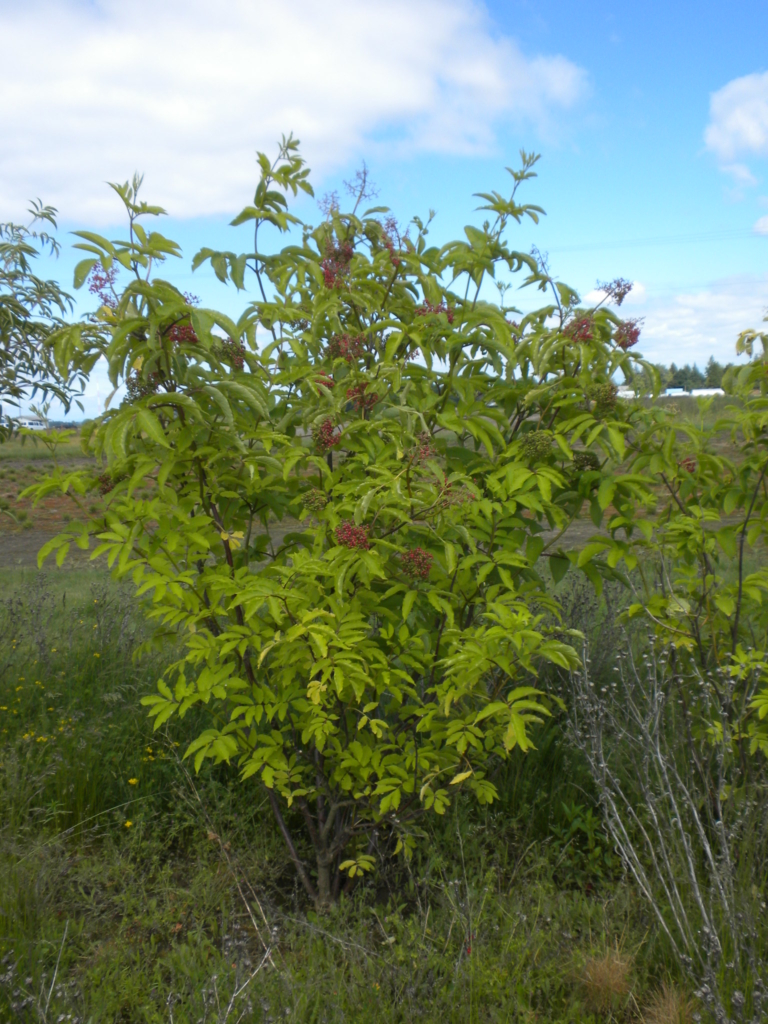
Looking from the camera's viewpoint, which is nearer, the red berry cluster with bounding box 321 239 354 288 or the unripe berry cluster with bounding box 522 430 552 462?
the unripe berry cluster with bounding box 522 430 552 462

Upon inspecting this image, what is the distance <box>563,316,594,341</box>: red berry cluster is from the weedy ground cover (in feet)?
5.33

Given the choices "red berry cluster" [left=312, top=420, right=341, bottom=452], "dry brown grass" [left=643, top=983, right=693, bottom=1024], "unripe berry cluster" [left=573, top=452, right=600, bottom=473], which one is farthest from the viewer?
"unripe berry cluster" [left=573, top=452, right=600, bottom=473]

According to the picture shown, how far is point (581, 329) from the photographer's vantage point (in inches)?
91.0

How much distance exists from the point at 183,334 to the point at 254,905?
189 cm

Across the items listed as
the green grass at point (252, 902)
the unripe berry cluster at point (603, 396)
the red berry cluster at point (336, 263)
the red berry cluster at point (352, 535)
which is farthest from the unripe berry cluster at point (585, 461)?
the green grass at point (252, 902)

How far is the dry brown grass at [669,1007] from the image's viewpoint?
189 centimetres

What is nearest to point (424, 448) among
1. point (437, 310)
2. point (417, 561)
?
point (417, 561)

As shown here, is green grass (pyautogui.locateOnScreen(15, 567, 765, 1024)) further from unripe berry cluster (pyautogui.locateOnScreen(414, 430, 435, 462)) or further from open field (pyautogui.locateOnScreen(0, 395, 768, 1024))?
unripe berry cluster (pyautogui.locateOnScreen(414, 430, 435, 462))

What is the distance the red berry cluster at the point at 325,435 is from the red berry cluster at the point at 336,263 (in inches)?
21.8

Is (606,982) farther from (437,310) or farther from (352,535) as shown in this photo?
(437,310)

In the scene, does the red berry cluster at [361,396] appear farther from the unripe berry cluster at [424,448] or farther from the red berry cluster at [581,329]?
the red berry cluster at [581,329]

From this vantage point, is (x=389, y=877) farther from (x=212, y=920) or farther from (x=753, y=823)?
(x=753, y=823)

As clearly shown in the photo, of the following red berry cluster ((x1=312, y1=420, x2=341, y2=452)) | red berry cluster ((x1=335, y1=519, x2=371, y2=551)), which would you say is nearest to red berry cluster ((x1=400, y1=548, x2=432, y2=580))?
red berry cluster ((x1=335, y1=519, x2=371, y2=551))

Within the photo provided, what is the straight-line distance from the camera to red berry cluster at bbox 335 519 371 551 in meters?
1.99
